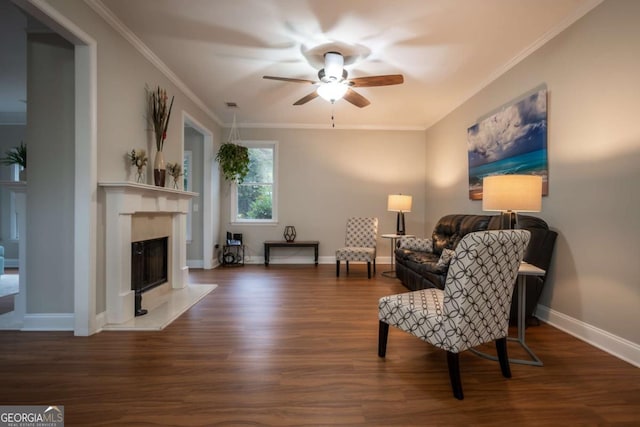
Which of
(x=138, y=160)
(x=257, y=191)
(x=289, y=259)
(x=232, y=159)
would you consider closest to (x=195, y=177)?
(x=232, y=159)

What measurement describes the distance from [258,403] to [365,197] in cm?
480

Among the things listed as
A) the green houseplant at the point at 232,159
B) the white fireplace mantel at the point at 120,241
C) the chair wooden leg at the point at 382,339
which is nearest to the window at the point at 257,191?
the green houseplant at the point at 232,159

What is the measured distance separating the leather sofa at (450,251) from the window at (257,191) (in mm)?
2774

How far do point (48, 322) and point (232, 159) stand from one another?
351 cm

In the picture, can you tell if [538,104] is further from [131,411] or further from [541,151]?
[131,411]

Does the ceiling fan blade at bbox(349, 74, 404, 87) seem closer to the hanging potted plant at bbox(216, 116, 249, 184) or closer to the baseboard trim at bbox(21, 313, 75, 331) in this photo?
the hanging potted plant at bbox(216, 116, 249, 184)

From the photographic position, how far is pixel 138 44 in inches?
120

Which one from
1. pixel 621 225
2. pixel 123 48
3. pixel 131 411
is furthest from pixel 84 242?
pixel 621 225

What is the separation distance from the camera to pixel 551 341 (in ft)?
7.86

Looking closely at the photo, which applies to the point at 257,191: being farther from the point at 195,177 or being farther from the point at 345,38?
the point at 345,38

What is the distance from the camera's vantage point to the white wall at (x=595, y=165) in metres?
2.09

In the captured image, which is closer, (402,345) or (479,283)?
(479,283)

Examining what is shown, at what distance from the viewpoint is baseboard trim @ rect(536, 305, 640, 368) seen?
2.06 meters

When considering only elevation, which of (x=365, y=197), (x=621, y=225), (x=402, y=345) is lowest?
(x=402, y=345)
